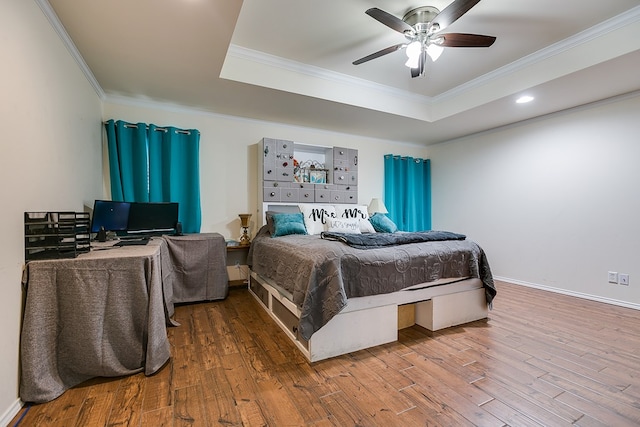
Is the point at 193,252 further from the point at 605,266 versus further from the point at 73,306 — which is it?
the point at 605,266

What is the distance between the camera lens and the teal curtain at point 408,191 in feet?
16.6

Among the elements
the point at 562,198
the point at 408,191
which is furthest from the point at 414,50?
the point at 408,191

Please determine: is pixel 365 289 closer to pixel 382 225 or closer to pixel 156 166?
pixel 382 225

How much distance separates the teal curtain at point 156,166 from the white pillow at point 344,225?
1.71 meters

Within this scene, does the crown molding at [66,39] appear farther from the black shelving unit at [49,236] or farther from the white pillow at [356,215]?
the white pillow at [356,215]

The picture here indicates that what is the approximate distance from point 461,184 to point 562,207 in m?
1.51

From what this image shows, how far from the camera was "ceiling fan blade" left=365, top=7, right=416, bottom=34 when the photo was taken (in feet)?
6.30

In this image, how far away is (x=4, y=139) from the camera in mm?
1386

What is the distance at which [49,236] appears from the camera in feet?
5.40

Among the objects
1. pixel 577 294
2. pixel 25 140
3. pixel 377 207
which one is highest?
pixel 25 140

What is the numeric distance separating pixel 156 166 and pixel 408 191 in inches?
159

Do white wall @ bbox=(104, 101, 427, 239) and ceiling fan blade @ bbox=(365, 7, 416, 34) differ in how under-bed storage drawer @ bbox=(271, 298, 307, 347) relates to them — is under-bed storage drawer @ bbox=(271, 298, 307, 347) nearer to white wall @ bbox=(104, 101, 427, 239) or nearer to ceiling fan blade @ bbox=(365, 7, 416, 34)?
white wall @ bbox=(104, 101, 427, 239)

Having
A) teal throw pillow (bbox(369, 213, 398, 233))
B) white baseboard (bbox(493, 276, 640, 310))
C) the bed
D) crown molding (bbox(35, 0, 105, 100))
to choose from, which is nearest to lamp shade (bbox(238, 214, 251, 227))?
the bed

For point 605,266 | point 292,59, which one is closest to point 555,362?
point 605,266
